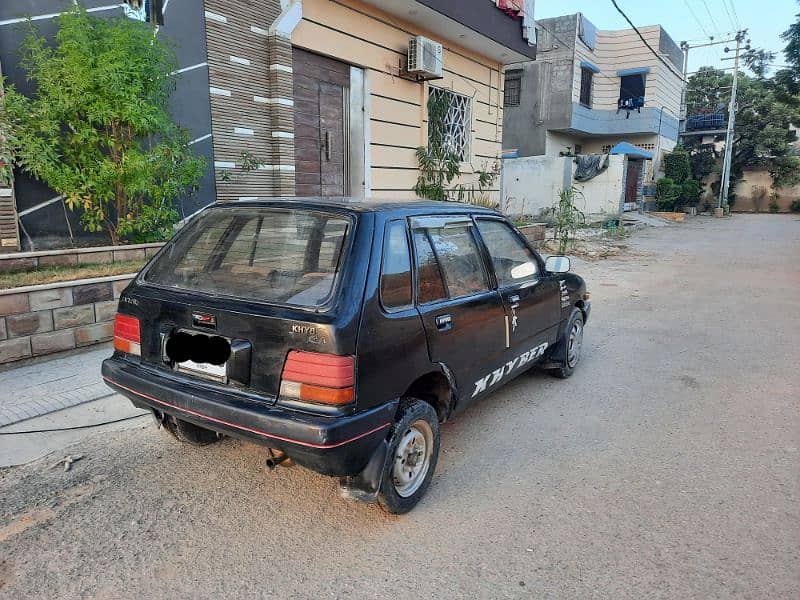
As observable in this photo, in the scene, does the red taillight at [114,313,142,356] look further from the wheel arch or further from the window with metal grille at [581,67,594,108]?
the window with metal grille at [581,67,594,108]

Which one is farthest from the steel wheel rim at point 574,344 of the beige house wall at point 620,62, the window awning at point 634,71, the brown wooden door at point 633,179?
the window awning at point 634,71

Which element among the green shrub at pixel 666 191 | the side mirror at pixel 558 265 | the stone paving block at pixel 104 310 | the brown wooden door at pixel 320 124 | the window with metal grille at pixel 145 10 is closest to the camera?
the side mirror at pixel 558 265

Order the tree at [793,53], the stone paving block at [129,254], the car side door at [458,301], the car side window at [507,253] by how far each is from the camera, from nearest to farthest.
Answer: the car side door at [458,301]
the car side window at [507,253]
the stone paving block at [129,254]
the tree at [793,53]

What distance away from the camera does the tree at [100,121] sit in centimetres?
501

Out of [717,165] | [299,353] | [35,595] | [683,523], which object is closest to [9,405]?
[35,595]

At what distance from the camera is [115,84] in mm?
5070

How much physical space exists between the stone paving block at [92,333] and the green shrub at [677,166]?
32.2 metres

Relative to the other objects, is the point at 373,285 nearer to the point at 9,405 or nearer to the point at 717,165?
the point at 9,405

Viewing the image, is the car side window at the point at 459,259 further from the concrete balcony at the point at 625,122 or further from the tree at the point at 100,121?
the concrete balcony at the point at 625,122

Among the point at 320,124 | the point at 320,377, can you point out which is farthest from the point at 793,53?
the point at 320,377

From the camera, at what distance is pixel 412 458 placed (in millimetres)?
2871

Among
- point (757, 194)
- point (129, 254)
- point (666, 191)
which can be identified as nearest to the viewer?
point (129, 254)

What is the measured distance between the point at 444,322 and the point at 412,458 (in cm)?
73

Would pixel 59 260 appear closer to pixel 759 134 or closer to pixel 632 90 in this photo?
pixel 632 90
